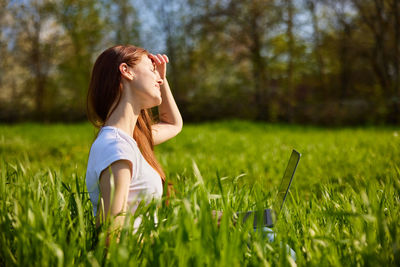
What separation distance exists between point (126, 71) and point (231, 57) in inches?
477

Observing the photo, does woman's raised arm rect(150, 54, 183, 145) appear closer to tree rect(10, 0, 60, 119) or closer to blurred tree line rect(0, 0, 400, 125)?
blurred tree line rect(0, 0, 400, 125)

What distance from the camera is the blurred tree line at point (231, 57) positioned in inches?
432

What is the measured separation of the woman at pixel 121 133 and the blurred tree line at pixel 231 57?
9.32 meters

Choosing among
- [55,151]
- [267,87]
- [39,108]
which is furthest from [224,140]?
[39,108]

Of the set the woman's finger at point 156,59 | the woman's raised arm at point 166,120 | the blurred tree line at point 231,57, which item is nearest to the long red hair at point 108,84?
the woman's finger at point 156,59

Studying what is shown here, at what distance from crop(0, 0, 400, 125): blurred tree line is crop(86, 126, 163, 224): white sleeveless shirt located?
9409 mm

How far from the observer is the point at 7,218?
5.14ft

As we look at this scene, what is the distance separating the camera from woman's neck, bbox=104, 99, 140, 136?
5.84 ft

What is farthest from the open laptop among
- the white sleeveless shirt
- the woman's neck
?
the woman's neck

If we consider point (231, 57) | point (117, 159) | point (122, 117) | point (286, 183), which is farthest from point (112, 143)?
point (231, 57)

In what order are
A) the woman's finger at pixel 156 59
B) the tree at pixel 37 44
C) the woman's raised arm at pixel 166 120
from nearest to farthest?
the woman's finger at pixel 156 59 → the woman's raised arm at pixel 166 120 → the tree at pixel 37 44

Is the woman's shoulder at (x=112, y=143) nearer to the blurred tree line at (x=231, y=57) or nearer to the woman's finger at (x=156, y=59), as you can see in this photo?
the woman's finger at (x=156, y=59)

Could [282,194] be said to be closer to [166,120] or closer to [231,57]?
[166,120]

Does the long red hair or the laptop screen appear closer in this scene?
the laptop screen
